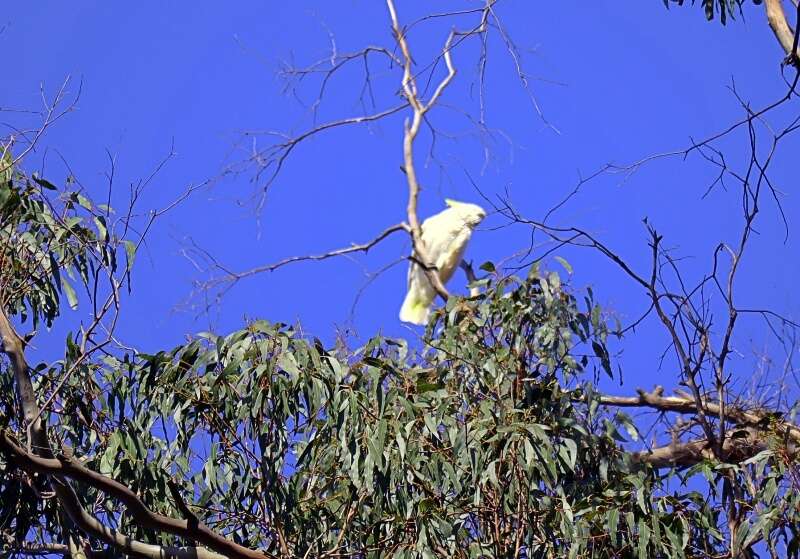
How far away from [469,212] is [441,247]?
0.30 metres

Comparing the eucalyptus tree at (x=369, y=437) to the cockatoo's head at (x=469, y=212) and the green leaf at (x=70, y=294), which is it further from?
the cockatoo's head at (x=469, y=212)

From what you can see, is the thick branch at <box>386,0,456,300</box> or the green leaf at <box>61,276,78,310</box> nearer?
the green leaf at <box>61,276,78,310</box>

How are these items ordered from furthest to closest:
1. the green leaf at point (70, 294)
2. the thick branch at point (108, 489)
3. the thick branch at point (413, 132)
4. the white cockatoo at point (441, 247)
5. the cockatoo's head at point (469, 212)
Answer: the cockatoo's head at point (469, 212) < the white cockatoo at point (441, 247) < the thick branch at point (413, 132) < the green leaf at point (70, 294) < the thick branch at point (108, 489)

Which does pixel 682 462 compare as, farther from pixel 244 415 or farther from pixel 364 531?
pixel 244 415

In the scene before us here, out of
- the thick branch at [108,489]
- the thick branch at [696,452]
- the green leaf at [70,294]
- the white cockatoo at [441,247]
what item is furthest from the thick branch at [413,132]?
the thick branch at [108,489]

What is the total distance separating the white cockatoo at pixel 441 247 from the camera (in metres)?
6.55

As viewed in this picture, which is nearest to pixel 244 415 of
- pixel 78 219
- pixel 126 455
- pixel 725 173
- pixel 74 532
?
pixel 126 455

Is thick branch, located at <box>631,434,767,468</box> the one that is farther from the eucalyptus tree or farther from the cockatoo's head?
the cockatoo's head

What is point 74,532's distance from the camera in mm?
3207

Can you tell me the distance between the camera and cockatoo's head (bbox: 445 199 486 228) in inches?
263

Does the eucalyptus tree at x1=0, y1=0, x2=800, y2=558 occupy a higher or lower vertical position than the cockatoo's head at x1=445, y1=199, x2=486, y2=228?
lower

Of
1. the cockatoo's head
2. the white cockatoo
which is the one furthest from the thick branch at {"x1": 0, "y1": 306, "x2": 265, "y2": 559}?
the cockatoo's head

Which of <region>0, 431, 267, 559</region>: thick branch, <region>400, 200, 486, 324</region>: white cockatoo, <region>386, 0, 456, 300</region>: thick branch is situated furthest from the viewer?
<region>400, 200, 486, 324</region>: white cockatoo

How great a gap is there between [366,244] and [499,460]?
1.88m
